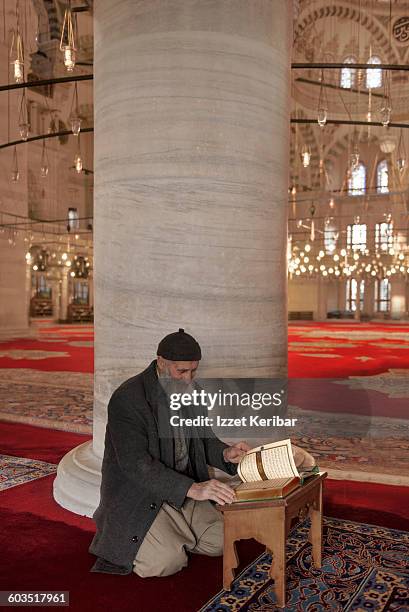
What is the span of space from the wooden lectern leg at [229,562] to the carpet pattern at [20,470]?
181cm

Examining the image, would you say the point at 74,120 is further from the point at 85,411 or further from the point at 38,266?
the point at 38,266

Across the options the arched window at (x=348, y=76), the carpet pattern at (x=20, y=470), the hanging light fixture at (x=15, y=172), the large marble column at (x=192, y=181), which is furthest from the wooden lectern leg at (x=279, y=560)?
the arched window at (x=348, y=76)

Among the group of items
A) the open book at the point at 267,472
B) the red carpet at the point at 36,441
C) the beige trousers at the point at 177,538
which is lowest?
the red carpet at the point at 36,441

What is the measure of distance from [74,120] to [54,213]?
20.5 meters

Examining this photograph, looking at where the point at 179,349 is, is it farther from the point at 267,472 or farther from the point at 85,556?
the point at 85,556

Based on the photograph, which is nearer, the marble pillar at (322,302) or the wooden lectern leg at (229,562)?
the wooden lectern leg at (229,562)

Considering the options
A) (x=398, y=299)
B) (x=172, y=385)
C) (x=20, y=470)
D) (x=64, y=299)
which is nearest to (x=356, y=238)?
(x=398, y=299)

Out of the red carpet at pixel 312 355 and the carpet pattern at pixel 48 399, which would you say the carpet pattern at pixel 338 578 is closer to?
the carpet pattern at pixel 48 399

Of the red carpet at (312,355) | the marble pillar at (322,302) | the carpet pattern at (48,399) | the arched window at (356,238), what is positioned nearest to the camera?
the carpet pattern at (48,399)

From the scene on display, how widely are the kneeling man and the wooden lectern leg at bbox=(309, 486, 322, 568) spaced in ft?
1.21

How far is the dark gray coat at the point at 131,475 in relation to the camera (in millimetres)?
2441

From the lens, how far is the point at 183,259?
3.12m

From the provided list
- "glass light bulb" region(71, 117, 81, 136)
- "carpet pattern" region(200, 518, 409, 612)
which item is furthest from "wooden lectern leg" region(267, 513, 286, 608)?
"glass light bulb" region(71, 117, 81, 136)

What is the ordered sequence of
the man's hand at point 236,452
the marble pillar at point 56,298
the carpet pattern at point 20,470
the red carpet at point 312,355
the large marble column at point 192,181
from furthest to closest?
the marble pillar at point 56,298
the red carpet at point 312,355
the carpet pattern at point 20,470
the large marble column at point 192,181
the man's hand at point 236,452
